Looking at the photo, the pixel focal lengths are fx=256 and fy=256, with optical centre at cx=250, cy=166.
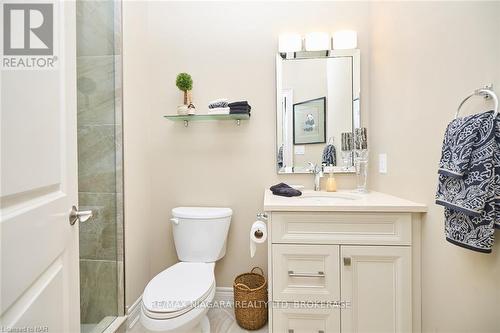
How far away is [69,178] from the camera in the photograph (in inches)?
32.4

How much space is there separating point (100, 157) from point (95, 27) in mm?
758

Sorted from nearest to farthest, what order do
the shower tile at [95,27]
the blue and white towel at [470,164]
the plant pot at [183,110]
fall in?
1. the blue and white towel at [470,164]
2. the shower tile at [95,27]
3. the plant pot at [183,110]

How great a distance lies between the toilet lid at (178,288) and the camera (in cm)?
121

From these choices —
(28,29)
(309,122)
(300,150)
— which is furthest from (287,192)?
(28,29)

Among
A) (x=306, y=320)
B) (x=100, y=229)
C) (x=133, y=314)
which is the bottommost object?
(x=133, y=314)

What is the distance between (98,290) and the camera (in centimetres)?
152

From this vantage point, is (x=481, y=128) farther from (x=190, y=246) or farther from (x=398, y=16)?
(x=190, y=246)

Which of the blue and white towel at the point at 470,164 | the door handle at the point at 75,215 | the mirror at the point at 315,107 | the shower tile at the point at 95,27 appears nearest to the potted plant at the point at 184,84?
the shower tile at the point at 95,27

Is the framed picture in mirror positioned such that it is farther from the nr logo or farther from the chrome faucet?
the nr logo

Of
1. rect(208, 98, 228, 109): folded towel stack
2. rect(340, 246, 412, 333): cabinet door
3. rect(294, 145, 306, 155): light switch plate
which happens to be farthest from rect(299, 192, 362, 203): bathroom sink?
rect(208, 98, 228, 109): folded towel stack

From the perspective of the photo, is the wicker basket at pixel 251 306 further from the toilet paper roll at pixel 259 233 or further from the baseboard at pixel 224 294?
the toilet paper roll at pixel 259 233

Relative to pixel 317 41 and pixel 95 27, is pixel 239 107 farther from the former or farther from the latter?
pixel 95 27

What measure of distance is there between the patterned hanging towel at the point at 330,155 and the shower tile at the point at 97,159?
140 cm

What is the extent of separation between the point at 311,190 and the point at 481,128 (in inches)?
43.1
